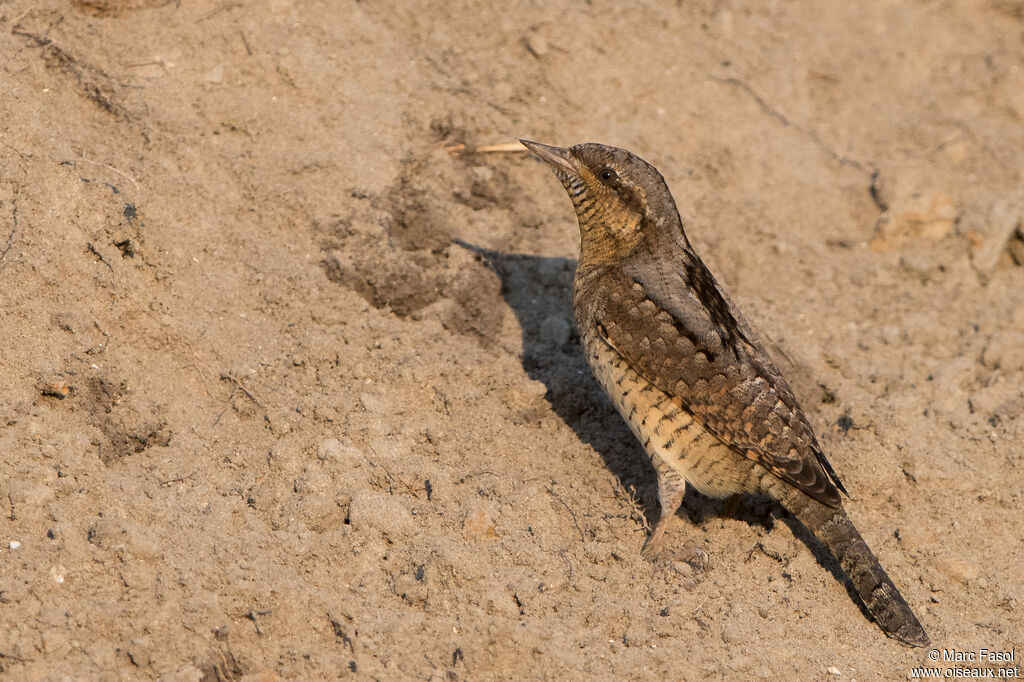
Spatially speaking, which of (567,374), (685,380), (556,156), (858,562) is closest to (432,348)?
(567,374)

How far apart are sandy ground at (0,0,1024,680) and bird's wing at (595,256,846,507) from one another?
573 millimetres

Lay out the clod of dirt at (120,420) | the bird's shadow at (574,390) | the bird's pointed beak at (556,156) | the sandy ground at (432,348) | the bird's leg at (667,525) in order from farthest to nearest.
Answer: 1. the bird's pointed beak at (556,156)
2. the bird's shadow at (574,390)
3. the bird's leg at (667,525)
4. the clod of dirt at (120,420)
5. the sandy ground at (432,348)

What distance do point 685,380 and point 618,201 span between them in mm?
1109

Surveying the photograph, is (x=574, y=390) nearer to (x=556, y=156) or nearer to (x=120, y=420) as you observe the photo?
(x=556, y=156)

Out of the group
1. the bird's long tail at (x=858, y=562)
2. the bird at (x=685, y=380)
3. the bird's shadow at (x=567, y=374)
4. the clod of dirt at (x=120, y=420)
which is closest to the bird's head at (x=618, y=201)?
the bird at (x=685, y=380)

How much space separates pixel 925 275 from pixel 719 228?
1.52m

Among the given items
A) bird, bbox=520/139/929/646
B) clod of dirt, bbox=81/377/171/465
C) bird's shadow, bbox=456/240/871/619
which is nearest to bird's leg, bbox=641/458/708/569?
bird, bbox=520/139/929/646

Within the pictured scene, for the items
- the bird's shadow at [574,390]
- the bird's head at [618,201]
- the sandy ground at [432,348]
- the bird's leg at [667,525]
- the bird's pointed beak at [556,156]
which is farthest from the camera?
the bird's pointed beak at [556,156]

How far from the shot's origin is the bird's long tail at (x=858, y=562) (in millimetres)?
4172

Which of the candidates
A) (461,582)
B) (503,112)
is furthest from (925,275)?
(461,582)

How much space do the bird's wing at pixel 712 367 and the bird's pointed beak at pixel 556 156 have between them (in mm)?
719

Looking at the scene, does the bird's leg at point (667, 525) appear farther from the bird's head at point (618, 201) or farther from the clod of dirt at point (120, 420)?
the clod of dirt at point (120, 420)

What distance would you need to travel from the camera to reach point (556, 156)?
203 inches

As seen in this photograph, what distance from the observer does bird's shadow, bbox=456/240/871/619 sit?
4820 mm
